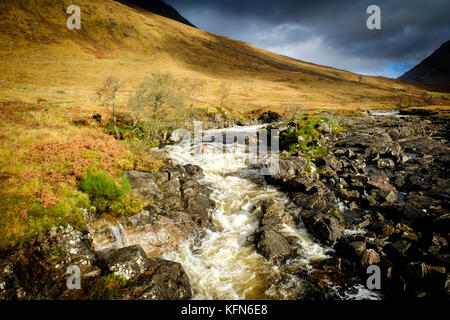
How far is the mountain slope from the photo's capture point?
2824 inches

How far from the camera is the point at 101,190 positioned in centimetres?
1023

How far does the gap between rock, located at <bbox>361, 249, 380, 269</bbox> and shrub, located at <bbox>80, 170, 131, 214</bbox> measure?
11.4 m

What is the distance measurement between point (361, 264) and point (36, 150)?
58.9ft

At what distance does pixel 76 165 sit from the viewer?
11.7 meters

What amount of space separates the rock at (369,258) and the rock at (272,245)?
2989 mm

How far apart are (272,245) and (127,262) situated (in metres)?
6.35

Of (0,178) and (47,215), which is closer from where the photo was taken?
(47,215)

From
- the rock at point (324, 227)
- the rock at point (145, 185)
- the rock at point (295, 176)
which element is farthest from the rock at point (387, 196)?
the rock at point (145, 185)

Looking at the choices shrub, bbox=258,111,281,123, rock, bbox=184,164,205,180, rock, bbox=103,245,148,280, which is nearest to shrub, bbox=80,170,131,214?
rock, bbox=103,245,148,280

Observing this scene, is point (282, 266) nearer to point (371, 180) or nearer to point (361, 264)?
point (361, 264)

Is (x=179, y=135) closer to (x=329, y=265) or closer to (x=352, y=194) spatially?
(x=352, y=194)

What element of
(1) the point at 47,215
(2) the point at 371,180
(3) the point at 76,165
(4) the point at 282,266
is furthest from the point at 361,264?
(3) the point at 76,165

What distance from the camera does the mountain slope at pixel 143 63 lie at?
71.7m

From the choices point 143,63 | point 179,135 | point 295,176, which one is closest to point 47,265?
point 295,176
